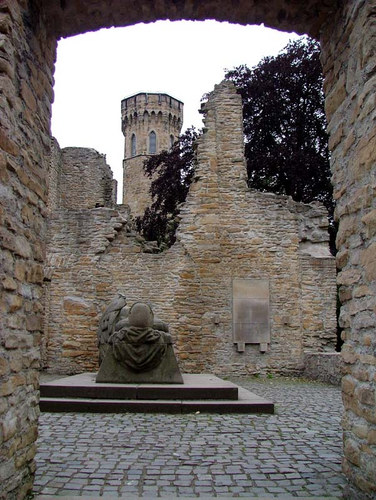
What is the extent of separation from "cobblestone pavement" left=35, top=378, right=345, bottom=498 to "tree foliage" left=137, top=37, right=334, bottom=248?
13.2 m

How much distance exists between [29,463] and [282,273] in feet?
34.7

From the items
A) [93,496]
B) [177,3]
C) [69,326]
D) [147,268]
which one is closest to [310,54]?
[147,268]

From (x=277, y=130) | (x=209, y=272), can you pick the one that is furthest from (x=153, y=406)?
(x=277, y=130)

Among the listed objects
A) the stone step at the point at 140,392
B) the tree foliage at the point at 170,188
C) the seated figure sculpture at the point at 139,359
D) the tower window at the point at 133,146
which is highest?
the tower window at the point at 133,146

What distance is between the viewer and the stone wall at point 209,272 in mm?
13211

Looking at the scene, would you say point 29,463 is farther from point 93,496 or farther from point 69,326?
point 69,326

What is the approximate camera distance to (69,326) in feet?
44.0

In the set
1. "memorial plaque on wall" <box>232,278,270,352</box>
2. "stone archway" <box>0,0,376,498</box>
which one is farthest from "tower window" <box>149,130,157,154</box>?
"stone archway" <box>0,0,376,498</box>

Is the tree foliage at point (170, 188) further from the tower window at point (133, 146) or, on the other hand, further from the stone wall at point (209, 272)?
the tower window at point (133, 146)

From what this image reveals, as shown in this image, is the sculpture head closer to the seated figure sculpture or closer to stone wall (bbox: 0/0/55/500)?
the seated figure sculpture

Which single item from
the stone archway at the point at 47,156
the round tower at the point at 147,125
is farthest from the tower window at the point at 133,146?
the stone archway at the point at 47,156

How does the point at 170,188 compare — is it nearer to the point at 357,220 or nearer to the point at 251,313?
the point at 251,313

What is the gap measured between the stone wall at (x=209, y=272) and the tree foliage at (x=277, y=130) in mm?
5758

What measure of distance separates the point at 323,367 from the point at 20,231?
9.89m
